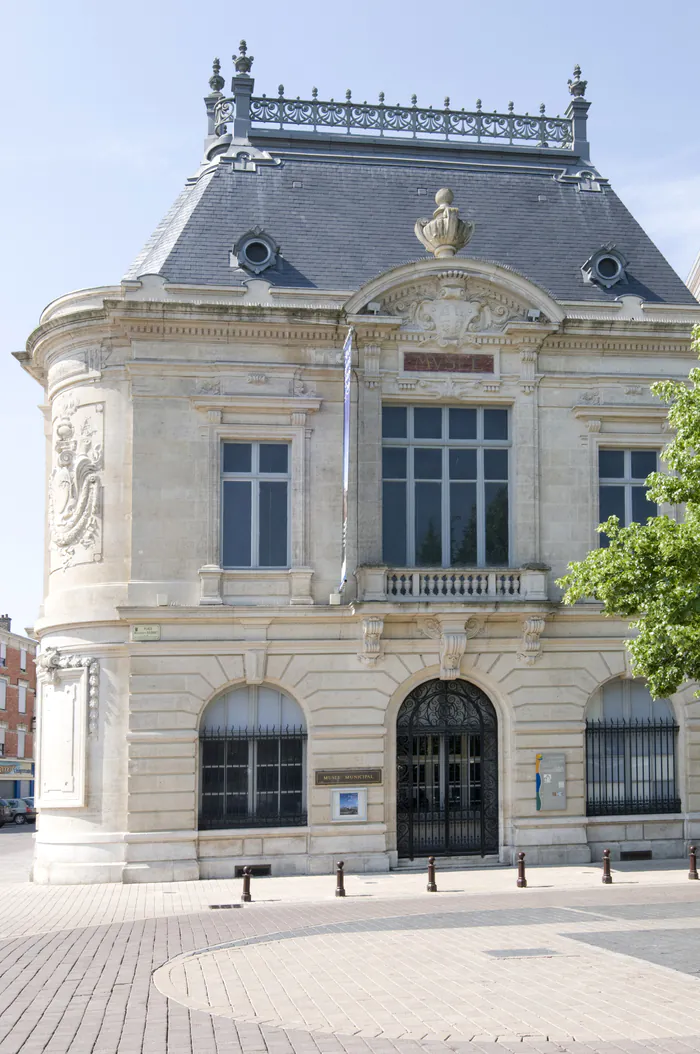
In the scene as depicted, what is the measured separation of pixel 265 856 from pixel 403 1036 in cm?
1349

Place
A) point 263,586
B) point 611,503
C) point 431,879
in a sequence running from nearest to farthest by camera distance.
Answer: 1. point 431,879
2. point 263,586
3. point 611,503

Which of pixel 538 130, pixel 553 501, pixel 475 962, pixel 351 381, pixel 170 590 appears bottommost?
pixel 475 962

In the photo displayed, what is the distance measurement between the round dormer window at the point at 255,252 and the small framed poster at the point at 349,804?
10767 mm

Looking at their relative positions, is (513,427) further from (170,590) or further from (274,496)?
(170,590)

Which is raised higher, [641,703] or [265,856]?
[641,703]

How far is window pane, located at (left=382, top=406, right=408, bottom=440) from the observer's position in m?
25.8

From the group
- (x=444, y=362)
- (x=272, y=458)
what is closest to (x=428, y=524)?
(x=444, y=362)

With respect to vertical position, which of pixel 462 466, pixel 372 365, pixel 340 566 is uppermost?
pixel 372 365

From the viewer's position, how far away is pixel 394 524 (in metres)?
25.8

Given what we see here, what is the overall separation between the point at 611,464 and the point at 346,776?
8.56 meters

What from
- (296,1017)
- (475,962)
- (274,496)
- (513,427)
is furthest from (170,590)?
(296,1017)

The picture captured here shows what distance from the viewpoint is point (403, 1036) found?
10.9 meters

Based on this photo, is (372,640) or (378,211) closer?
(372,640)

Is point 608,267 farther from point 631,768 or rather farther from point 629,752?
point 631,768
